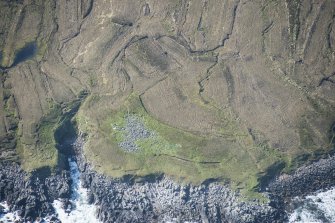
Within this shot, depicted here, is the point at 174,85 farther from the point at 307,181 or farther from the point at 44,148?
the point at 307,181

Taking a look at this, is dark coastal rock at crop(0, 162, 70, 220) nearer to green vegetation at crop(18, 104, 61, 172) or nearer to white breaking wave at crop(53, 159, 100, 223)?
white breaking wave at crop(53, 159, 100, 223)

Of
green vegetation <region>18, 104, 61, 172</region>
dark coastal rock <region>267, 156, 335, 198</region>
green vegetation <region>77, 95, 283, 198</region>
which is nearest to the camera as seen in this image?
dark coastal rock <region>267, 156, 335, 198</region>

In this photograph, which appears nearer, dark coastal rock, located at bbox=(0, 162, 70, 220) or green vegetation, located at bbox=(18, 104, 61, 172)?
dark coastal rock, located at bbox=(0, 162, 70, 220)

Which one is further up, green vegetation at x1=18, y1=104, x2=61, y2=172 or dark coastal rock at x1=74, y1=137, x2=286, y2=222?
green vegetation at x1=18, y1=104, x2=61, y2=172

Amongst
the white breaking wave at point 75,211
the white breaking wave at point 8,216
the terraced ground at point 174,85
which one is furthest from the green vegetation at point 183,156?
the white breaking wave at point 8,216

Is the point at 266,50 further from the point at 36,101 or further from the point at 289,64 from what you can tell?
the point at 36,101

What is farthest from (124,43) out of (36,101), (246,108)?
(246,108)

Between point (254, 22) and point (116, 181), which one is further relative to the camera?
point (254, 22)

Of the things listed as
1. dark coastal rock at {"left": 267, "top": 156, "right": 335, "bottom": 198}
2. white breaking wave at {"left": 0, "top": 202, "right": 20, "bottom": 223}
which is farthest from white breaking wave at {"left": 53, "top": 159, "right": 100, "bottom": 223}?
dark coastal rock at {"left": 267, "top": 156, "right": 335, "bottom": 198}
